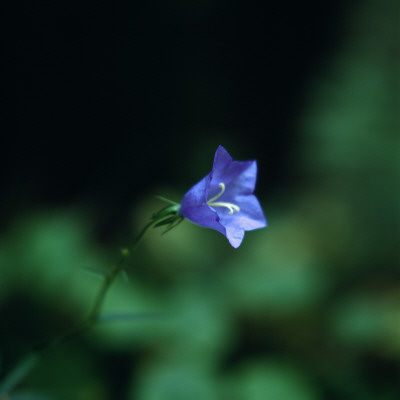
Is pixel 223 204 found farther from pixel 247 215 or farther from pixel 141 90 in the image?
pixel 141 90

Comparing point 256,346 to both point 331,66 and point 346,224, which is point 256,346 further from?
point 331,66

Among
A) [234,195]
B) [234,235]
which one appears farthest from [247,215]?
[234,235]

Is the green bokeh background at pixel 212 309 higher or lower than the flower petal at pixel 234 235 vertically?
lower

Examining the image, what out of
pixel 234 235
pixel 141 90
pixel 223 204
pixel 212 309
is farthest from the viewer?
pixel 141 90

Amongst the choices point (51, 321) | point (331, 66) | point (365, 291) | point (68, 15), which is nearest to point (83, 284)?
point (51, 321)

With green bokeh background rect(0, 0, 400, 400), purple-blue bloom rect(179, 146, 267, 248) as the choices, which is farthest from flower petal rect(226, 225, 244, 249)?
green bokeh background rect(0, 0, 400, 400)

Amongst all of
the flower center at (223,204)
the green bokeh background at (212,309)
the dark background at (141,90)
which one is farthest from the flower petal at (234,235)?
the dark background at (141,90)

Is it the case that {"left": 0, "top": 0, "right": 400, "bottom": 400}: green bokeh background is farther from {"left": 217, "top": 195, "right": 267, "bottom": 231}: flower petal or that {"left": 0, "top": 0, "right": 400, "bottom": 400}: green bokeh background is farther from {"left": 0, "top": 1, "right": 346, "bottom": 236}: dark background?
{"left": 217, "top": 195, "right": 267, "bottom": 231}: flower petal

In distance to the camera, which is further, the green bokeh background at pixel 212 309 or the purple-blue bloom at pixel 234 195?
the green bokeh background at pixel 212 309

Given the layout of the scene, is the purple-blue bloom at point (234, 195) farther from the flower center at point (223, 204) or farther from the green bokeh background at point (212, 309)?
the green bokeh background at point (212, 309)

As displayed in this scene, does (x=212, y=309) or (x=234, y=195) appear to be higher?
(x=234, y=195)
